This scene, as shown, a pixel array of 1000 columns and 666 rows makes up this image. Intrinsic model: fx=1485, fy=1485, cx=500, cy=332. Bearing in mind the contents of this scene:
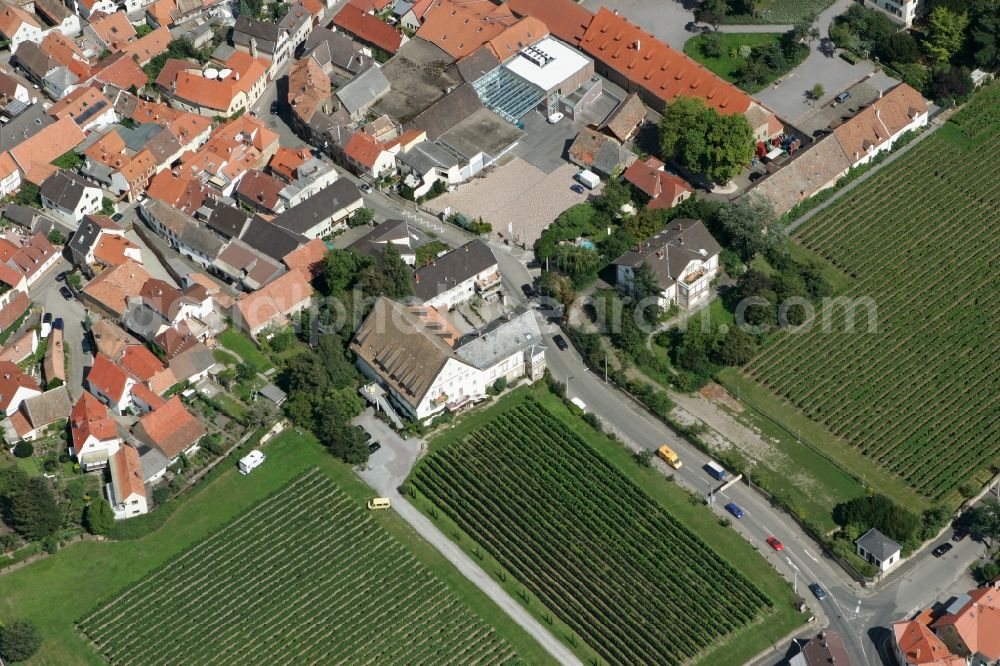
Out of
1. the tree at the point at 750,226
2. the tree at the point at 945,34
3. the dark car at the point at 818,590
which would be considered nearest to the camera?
the dark car at the point at 818,590

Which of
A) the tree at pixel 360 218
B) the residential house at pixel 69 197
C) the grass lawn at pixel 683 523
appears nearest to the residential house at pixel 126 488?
the grass lawn at pixel 683 523

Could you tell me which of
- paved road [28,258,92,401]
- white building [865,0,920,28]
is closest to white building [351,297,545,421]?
paved road [28,258,92,401]

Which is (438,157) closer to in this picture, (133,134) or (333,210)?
(333,210)

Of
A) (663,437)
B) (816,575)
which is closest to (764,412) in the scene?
(663,437)

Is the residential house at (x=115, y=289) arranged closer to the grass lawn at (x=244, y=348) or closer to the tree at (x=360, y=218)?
the grass lawn at (x=244, y=348)

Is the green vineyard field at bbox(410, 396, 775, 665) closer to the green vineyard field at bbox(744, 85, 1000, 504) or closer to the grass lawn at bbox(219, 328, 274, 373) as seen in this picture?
the green vineyard field at bbox(744, 85, 1000, 504)

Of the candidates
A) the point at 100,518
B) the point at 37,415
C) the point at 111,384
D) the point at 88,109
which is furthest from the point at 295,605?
the point at 88,109

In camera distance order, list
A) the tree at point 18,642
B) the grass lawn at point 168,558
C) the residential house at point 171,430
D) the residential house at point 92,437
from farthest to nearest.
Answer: the residential house at point 171,430
the residential house at point 92,437
the grass lawn at point 168,558
the tree at point 18,642
